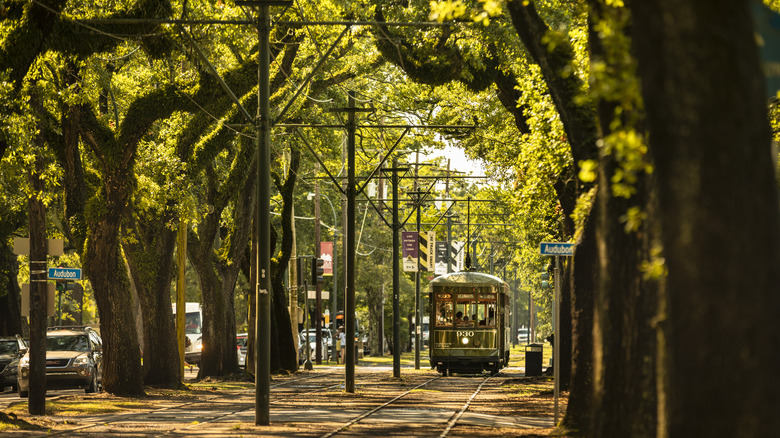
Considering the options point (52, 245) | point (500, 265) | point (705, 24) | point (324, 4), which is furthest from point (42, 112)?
point (500, 265)

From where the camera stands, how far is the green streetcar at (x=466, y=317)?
38.6 meters

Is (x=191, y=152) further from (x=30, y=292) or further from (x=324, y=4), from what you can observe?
(x=30, y=292)

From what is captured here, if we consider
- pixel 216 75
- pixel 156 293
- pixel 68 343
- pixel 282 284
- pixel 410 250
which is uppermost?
pixel 216 75

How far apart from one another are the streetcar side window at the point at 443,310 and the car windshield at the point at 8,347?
1322cm

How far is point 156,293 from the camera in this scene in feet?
96.6

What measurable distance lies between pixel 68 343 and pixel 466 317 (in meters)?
13.6

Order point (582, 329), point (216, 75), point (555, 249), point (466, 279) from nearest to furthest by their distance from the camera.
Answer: point (582, 329) → point (555, 249) → point (216, 75) → point (466, 279)

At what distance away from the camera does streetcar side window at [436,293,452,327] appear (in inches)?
1526

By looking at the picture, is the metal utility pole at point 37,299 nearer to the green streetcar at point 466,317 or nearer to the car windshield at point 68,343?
the car windshield at point 68,343

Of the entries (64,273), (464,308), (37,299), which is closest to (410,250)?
(464,308)

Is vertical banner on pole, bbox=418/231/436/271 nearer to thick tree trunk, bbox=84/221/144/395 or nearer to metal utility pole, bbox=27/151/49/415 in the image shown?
thick tree trunk, bbox=84/221/144/395

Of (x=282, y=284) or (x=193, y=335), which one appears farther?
(x=193, y=335)

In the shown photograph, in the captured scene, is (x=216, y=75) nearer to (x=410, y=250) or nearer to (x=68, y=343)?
(x=68, y=343)

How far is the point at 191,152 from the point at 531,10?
15498 mm
